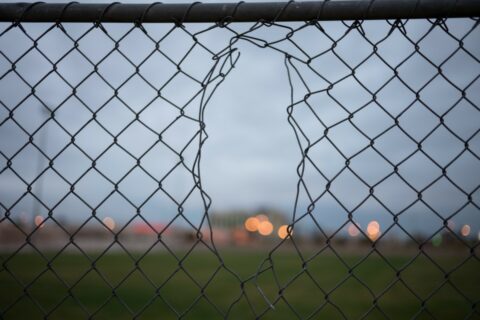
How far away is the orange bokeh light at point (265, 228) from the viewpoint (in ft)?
237

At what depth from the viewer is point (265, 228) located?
7456 cm

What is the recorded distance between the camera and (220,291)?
840 centimetres

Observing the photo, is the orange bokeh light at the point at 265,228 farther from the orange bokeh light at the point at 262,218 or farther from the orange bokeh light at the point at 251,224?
the orange bokeh light at the point at 251,224

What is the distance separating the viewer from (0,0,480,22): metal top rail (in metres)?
1.20

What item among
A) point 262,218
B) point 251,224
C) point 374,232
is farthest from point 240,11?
point 251,224

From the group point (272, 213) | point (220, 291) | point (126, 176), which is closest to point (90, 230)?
point (272, 213)

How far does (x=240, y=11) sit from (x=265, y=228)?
246ft

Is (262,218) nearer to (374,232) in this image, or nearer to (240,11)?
(374,232)

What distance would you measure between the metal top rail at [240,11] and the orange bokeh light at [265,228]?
236 ft

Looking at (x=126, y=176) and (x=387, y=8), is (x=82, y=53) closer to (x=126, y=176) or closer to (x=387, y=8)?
(x=126, y=176)

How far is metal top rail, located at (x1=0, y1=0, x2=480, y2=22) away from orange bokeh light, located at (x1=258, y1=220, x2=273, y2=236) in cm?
7182

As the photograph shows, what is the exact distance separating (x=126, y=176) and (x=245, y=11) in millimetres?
774

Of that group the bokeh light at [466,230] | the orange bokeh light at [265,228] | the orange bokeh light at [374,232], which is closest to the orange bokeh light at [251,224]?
the orange bokeh light at [265,228]

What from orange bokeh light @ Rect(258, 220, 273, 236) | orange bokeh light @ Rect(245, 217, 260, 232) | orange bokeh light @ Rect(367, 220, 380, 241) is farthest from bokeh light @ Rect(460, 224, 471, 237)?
orange bokeh light @ Rect(245, 217, 260, 232)
